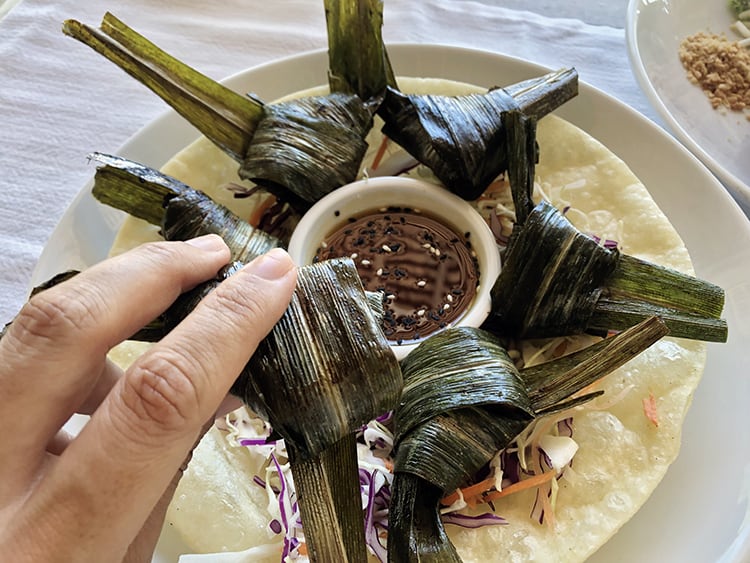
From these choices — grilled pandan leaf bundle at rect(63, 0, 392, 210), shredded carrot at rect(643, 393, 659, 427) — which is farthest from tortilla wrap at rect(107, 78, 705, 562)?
grilled pandan leaf bundle at rect(63, 0, 392, 210)

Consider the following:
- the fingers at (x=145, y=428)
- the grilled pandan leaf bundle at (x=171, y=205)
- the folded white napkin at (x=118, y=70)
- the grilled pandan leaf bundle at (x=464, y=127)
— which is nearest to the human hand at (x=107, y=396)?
the fingers at (x=145, y=428)

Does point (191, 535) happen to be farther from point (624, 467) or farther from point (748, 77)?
point (748, 77)

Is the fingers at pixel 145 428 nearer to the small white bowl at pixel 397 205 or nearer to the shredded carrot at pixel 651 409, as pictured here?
the small white bowl at pixel 397 205

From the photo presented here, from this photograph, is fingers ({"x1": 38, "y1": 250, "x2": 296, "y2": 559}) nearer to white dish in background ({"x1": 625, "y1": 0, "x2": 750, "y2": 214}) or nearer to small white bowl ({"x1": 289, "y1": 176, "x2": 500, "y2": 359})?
small white bowl ({"x1": 289, "y1": 176, "x2": 500, "y2": 359})

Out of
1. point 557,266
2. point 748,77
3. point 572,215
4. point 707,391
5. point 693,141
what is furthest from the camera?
point 748,77

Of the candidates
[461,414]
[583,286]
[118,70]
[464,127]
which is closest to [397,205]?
[464,127]

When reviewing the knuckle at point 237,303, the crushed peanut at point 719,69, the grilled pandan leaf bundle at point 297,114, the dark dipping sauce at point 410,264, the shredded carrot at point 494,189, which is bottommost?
the dark dipping sauce at point 410,264

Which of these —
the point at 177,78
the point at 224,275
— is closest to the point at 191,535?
the point at 224,275
